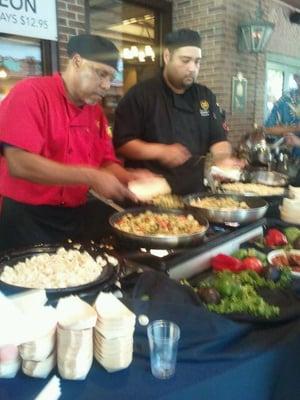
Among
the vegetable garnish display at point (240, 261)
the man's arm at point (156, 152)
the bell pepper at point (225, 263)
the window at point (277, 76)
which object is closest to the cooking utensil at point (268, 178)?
the man's arm at point (156, 152)

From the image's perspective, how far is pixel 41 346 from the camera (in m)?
1.00

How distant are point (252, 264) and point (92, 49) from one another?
120cm

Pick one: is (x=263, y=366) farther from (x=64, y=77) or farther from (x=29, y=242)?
(x=64, y=77)

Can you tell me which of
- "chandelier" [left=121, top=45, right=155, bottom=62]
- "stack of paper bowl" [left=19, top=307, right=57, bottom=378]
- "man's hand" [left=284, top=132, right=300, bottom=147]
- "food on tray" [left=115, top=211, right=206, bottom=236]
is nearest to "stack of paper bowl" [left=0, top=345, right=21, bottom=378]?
"stack of paper bowl" [left=19, top=307, right=57, bottom=378]

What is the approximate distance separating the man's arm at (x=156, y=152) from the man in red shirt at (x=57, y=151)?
294mm

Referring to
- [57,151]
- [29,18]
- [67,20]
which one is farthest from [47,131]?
[67,20]

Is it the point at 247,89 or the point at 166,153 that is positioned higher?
the point at 247,89

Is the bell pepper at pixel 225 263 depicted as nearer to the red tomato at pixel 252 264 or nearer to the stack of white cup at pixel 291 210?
the red tomato at pixel 252 264

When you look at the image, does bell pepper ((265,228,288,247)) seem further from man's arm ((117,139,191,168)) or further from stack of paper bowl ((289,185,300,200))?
man's arm ((117,139,191,168))

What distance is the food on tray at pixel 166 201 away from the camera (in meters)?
2.22

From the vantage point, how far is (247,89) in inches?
244

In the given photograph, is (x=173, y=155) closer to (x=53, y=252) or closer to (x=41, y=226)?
(x=41, y=226)

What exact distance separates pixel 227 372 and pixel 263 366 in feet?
0.46

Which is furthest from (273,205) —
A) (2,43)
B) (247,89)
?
(247,89)
